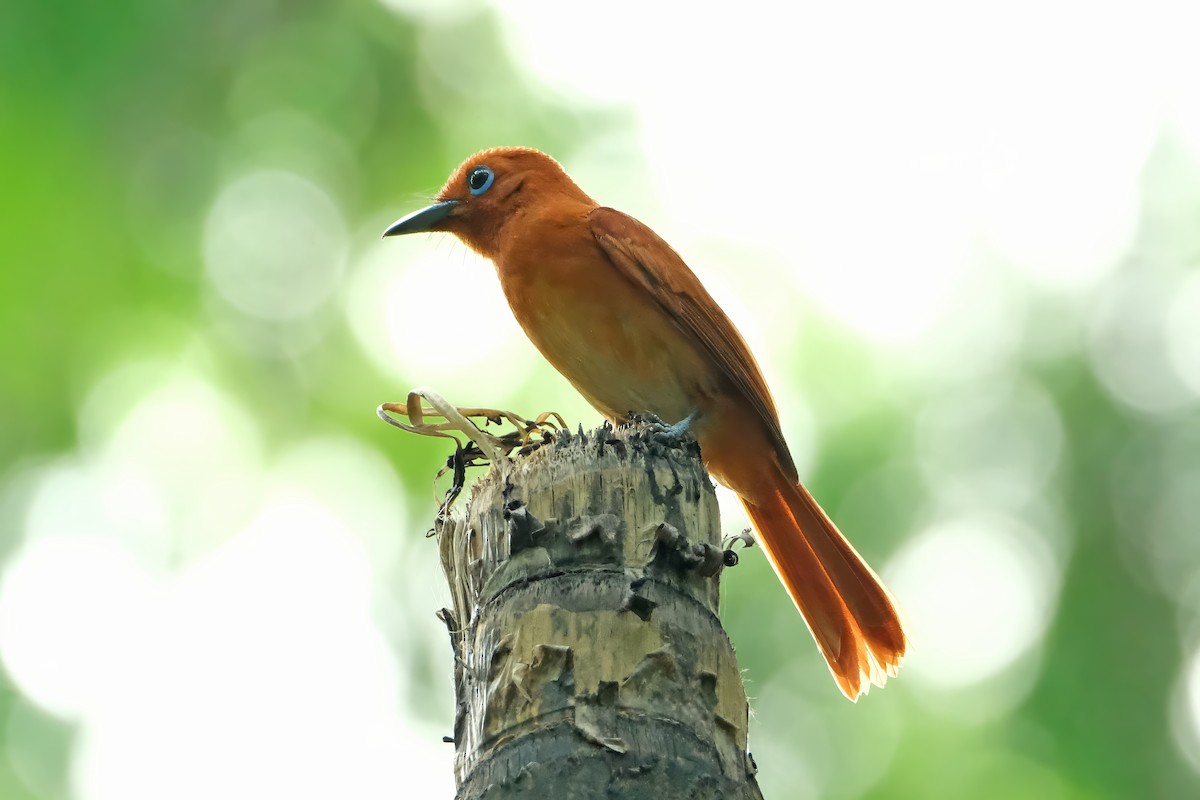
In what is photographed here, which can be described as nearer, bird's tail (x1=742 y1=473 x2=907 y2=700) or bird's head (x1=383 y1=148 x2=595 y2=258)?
bird's tail (x1=742 y1=473 x2=907 y2=700)

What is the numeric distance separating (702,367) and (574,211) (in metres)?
0.81

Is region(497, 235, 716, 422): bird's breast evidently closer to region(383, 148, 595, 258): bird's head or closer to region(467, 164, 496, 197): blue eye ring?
region(383, 148, 595, 258): bird's head

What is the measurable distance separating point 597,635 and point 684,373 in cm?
229

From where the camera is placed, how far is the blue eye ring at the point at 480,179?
5.40 meters

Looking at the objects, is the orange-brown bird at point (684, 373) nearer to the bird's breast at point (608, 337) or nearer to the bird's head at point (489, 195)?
the bird's breast at point (608, 337)

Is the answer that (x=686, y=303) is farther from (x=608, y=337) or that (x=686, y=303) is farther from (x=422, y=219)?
(x=422, y=219)

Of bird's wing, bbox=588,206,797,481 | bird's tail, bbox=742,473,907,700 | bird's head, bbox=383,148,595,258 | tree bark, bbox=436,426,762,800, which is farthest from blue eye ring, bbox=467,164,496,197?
tree bark, bbox=436,426,762,800

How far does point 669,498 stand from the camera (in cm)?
278

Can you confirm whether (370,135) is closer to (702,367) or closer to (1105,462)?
(702,367)

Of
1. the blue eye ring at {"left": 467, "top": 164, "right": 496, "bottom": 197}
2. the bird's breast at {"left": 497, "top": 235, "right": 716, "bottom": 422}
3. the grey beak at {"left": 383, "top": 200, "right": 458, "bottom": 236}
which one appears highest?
the blue eye ring at {"left": 467, "top": 164, "right": 496, "bottom": 197}

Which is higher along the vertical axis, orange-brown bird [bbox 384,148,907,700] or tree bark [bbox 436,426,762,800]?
orange-brown bird [bbox 384,148,907,700]

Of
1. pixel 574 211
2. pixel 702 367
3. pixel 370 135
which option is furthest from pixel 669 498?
pixel 370 135

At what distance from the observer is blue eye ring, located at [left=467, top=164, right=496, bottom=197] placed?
17.7 feet

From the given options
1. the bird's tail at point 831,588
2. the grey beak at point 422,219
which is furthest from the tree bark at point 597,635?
the grey beak at point 422,219
